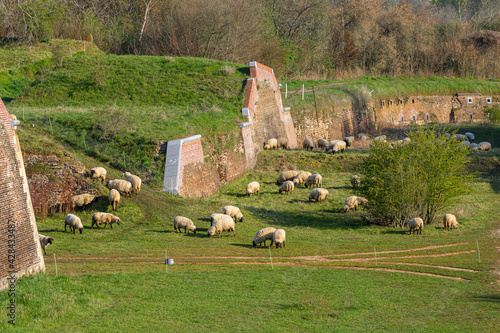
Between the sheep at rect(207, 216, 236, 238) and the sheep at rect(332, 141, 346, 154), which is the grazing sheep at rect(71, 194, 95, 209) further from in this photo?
the sheep at rect(332, 141, 346, 154)

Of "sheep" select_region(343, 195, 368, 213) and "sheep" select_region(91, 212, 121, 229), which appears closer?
"sheep" select_region(91, 212, 121, 229)

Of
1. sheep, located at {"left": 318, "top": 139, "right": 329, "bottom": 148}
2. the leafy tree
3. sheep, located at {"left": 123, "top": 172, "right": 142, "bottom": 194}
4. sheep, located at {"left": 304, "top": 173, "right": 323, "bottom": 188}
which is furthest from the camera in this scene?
sheep, located at {"left": 318, "top": 139, "right": 329, "bottom": 148}

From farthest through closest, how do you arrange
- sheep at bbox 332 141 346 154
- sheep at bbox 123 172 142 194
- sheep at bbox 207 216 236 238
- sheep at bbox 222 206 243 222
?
sheep at bbox 332 141 346 154, sheep at bbox 123 172 142 194, sheep at bbox 222 206 243 222, sheep at bbox 207 216 236 238

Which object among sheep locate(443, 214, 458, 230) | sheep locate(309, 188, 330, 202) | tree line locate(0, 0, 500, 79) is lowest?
sheep locate(443, 214, 458, 230)

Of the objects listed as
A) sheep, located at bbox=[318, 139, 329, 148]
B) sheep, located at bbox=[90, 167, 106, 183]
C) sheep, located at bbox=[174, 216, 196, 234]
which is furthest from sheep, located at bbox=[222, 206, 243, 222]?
sheep, located at bbox=[318, 139, 329, 148]

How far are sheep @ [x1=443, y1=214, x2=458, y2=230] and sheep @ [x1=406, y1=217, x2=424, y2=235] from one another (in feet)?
5.59

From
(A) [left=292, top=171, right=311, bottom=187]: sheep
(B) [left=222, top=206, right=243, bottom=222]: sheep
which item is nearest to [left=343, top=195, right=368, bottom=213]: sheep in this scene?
(A) [left=292, top=171, right=311, bottom=187]: sheep

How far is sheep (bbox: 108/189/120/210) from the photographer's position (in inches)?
1035

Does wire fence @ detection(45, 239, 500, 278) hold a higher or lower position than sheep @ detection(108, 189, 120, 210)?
lower

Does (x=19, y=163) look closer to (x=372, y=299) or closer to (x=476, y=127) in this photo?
(x=372, y=299)

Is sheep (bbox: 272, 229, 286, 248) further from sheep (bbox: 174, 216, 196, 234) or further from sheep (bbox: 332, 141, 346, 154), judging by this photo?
sheep (bbox: 332, 141, 346, 154)

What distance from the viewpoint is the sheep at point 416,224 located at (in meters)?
27.5

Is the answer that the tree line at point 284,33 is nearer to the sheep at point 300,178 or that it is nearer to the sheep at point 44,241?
the sheep at point 300,178

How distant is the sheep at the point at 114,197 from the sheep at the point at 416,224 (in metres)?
15.2
